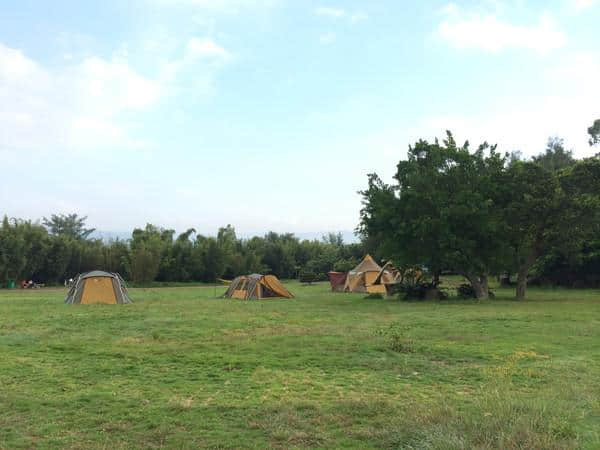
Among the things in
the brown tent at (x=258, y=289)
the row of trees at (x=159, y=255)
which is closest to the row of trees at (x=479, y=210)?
the brown tent at (x=258, y=289)

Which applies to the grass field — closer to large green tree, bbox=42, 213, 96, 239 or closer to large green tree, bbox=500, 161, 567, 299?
large green tree, bbox=500, 161, 567, 299

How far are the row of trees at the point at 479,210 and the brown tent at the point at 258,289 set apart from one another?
5.60m

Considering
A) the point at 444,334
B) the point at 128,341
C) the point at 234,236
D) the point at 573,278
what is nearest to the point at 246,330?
the point at 128,341

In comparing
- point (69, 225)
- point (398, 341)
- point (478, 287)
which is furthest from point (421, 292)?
point (69, 225)

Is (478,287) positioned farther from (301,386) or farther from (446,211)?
(301,386)

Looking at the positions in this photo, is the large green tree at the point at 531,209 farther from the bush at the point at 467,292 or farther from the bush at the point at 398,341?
the bush at the point at 398,341

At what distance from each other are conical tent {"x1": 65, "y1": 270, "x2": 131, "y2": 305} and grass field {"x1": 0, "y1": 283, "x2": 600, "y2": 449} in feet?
29.0

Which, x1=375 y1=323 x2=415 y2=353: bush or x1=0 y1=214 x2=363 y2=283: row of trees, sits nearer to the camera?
x1=375 y1=323 x2=415 y2=353: bush

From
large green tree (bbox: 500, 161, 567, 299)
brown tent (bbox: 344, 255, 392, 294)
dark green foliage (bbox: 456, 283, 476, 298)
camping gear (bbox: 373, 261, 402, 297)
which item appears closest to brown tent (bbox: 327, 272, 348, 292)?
brown tent (bbox: 344, 255, 392, 294)

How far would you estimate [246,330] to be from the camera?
11039mm

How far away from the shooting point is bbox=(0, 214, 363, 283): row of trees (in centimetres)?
3556

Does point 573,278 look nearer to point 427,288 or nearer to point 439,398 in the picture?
point 427,288

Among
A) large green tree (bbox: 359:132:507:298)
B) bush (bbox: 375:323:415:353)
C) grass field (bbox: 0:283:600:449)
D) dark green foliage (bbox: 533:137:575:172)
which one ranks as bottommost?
grass field (bbox: 0:283:600:449)

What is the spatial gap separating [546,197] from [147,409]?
1766 cm
